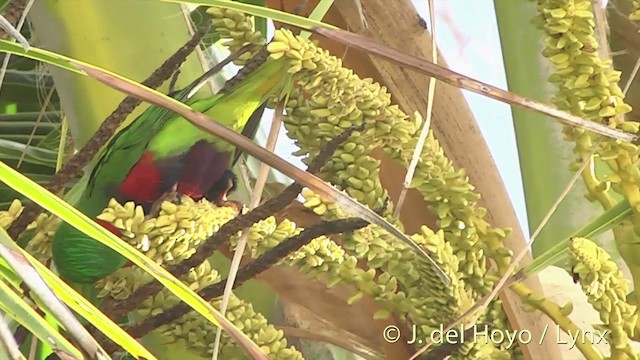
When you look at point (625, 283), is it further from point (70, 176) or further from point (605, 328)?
point (70, 176)

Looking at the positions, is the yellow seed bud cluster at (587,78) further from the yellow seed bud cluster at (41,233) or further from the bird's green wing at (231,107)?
the yellow seed bud cluster at (41,233)

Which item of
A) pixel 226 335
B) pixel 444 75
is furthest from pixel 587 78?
pixel 226 335

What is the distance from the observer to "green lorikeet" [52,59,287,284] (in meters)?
0.31

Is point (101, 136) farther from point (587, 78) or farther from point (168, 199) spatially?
point (587, 78)

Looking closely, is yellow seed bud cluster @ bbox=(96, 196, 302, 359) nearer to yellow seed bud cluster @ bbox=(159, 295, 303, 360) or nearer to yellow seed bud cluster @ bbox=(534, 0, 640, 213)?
yellow seed bud cluster @ bbox=(159, 295, 303, 360)

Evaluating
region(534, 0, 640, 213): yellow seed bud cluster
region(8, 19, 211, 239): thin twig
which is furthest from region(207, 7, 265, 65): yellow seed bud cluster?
region(534, 0, 640, 213): yellow seed bud cluster

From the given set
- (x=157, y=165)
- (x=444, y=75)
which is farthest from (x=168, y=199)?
(x=444, y=75)

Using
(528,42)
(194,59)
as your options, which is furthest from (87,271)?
(528,42)

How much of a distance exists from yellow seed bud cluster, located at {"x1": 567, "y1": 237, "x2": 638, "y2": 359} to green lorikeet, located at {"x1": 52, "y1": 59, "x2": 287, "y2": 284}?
0.13 m

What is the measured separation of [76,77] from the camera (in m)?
0.39

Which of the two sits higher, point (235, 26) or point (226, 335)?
point (235, 26)

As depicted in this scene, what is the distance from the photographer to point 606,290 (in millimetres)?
277

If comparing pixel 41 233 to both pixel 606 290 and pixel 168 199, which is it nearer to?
pixel 168 199

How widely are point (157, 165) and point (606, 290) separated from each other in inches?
7.6
